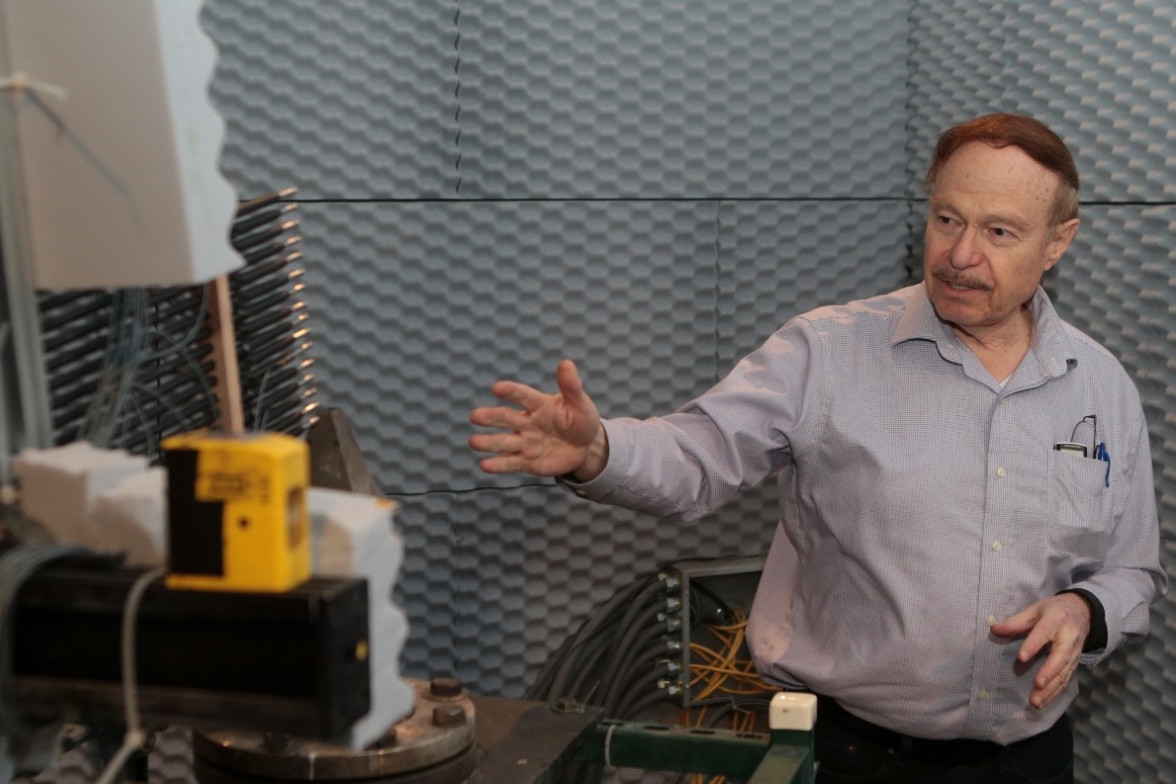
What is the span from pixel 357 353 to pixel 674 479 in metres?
0.92

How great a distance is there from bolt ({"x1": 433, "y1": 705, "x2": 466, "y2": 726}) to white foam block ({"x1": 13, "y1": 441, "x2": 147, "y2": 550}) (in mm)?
491

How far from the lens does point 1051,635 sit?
1911 millimetres

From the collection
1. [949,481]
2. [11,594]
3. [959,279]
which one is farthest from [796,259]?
[11,594]

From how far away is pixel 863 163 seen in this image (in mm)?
3029

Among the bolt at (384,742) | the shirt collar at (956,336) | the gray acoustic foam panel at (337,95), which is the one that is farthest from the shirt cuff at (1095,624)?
the gray acoustic foam panel at (337,95)

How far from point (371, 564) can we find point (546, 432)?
0.87m

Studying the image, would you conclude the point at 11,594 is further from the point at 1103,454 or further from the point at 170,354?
the point at 1103,454

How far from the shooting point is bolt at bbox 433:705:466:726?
4.68 feet

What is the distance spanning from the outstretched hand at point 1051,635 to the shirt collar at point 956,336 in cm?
42

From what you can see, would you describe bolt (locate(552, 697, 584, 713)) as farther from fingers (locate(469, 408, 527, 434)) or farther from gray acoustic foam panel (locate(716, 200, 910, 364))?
gray acoustic foam panel (locate(716, 200, 910, 364))

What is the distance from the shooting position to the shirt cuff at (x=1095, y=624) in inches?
78.5

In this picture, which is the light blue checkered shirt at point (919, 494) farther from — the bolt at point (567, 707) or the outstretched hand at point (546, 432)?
the bolt at point (567, 707)

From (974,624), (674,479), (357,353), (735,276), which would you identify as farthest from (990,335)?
(357,353)

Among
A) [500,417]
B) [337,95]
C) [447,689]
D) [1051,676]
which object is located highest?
[337,95]
